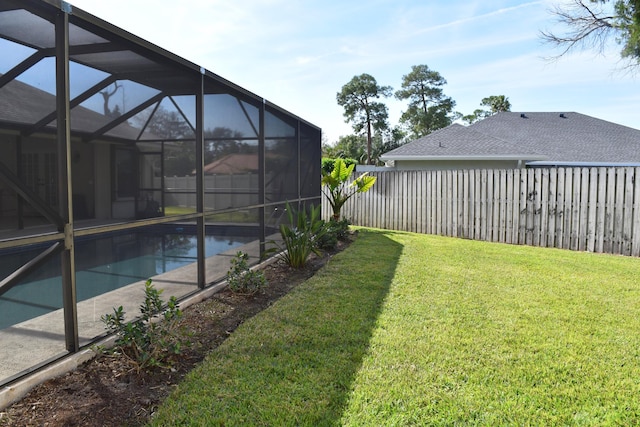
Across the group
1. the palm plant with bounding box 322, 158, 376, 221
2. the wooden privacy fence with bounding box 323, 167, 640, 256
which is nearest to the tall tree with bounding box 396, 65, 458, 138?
the wooden privacy fence with bounding box 323, 167, 640, 256

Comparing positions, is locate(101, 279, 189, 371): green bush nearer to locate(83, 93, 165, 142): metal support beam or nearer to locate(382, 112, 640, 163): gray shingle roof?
locate(83, 93, 165, 142): metal support beam

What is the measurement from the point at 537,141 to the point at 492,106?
2322 centimetres

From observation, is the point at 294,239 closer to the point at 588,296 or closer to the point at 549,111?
the point at 588,296

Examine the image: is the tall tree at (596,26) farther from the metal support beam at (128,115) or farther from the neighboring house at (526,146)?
the metal support beam at (128,115)

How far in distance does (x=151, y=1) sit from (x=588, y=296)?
22.8 ft

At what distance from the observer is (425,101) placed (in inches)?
1485

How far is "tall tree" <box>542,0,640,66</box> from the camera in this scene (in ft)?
31.0

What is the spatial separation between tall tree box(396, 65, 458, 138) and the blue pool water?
34178 mm

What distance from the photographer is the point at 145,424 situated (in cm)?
233

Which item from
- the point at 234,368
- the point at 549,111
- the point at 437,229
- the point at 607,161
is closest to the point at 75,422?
the point at 234,368

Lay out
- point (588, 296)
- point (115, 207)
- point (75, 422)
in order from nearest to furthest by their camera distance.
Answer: point (75, 422), point (115, 207), point (588, 296)

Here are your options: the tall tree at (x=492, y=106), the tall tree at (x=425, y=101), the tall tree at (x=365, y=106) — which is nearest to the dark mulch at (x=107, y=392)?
the tall tree at (x=492, y=106)

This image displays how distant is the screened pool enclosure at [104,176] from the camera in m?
2.82

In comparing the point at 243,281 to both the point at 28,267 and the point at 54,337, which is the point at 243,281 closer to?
the point at 54,337
